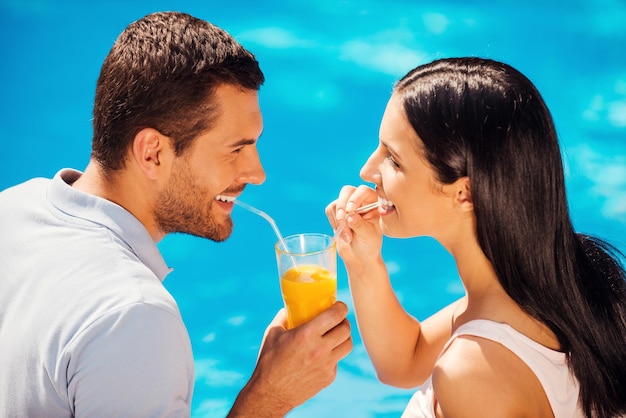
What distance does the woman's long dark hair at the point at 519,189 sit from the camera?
8.73ft

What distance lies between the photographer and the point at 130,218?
111 inches

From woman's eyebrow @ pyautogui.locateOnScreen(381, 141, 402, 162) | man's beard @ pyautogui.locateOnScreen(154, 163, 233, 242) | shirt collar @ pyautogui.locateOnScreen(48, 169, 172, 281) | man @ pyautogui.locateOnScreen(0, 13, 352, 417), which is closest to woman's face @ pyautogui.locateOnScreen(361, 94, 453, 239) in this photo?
woman's eyebrow @ pyautogui.locateOnScreen(381, 141, 402, 162)

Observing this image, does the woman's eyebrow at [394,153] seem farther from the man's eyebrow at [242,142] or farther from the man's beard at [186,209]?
the man's beard at [186,209]

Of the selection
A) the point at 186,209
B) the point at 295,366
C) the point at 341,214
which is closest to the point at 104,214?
the point at 186,209

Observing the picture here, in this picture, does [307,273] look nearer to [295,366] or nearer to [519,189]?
[295,366]

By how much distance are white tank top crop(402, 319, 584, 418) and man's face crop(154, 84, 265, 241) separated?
3.93 feet

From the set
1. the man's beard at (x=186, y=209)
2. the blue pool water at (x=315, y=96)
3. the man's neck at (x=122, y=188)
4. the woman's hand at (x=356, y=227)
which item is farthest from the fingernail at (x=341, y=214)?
the blue pool water at (x=315, y=96)

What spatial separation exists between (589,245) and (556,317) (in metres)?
0.47

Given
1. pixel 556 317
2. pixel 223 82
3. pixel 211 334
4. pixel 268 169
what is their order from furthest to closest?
pixel 268 169 < pixel 211 334 < pixel 223 82 < pixel 556 317

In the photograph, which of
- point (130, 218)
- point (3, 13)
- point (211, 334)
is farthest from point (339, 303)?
point (3, 13)

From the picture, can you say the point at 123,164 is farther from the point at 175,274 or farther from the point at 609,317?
the point at 175,274

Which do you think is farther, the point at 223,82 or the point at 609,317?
the point at 223,82

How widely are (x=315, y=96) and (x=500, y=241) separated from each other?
6.35m

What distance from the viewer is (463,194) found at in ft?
9.02
